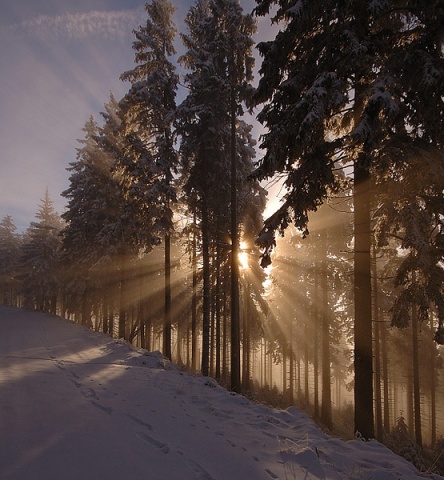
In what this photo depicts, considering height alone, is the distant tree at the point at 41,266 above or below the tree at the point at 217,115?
below

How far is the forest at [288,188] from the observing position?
6402mm

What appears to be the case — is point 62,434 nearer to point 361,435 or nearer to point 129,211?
point 361,435

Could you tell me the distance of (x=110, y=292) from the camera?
23250 mm

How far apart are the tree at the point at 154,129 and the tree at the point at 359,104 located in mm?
9030

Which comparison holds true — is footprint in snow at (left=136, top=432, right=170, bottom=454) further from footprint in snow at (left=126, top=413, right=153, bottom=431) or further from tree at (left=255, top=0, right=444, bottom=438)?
tree at (left=255, top=0, right=444, bottom=438)

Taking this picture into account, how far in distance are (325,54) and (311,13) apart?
96cm

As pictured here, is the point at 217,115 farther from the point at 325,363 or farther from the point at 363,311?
the point at 325,363

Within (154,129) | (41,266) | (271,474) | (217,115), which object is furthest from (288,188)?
(41,266)

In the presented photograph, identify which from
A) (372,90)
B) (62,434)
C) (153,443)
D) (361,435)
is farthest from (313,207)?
(62,434)

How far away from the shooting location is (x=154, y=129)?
17.1 meters

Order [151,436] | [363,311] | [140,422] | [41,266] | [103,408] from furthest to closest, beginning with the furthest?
[41,266], [363,311], [103,408], [140,422], [151,436]

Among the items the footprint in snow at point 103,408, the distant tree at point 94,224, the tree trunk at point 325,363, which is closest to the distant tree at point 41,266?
the distant tree at point 94,224

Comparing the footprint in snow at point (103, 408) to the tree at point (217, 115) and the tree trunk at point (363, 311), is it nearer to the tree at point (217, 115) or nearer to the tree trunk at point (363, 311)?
the tree trunk at point (363, 311)

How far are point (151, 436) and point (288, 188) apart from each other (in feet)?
19.0
